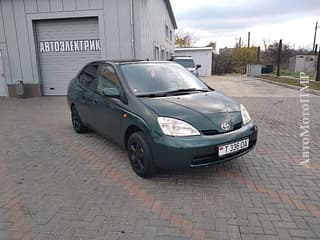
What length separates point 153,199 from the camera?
2994 millimetres

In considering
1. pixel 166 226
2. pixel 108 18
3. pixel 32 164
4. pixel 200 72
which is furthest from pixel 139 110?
pixel 200 72

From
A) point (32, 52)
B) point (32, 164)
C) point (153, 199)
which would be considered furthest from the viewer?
point (32, 52)

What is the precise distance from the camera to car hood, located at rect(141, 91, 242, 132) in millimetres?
3094

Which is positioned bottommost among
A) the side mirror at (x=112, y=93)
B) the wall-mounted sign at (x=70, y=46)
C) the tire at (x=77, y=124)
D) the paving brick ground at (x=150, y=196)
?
the paving brick ground at (x=150, y=196)

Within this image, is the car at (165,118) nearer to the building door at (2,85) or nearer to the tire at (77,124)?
the tire at (77,124)

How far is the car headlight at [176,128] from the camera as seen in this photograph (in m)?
3.02

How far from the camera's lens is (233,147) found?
317 centimetres

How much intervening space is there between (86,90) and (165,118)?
2383 mm

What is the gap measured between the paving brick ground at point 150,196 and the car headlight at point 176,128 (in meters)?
0.72

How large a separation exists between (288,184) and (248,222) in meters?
1.07

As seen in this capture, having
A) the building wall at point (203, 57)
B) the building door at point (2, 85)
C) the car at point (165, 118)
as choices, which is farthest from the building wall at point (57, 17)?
the building wall at point (203, 57)

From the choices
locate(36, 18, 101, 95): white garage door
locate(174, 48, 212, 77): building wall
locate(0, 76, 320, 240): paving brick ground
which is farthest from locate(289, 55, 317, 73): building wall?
locate(0, 76, 320, 240): paving brick ground

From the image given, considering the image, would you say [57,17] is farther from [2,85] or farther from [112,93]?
[112,93]

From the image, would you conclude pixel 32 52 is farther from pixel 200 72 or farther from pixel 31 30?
pixel 200 72
